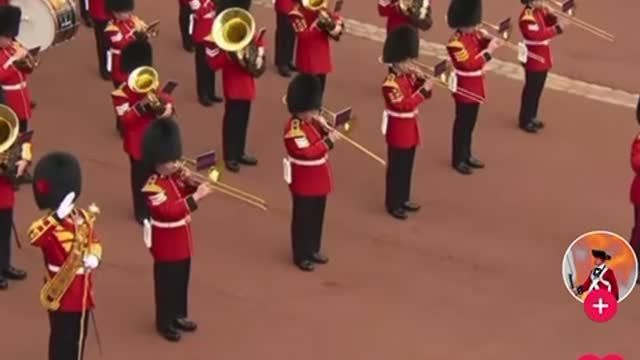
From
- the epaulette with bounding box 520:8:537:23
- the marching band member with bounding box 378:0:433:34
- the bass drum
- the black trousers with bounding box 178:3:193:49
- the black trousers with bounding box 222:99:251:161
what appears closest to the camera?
the black trousers with bounding box 222:99:251:161

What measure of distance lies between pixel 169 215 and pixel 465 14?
10.5 feet

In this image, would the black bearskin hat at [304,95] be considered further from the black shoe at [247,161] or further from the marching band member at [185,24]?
the marching band member at [185,24]

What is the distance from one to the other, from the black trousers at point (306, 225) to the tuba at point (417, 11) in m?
2.67

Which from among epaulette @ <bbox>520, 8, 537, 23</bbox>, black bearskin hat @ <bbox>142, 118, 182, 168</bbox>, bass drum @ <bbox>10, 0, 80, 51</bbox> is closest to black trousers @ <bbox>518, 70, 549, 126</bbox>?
epaulette @ <bbox>520, 8, 537, 23</bbox>

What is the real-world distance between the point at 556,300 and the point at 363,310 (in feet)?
3.88

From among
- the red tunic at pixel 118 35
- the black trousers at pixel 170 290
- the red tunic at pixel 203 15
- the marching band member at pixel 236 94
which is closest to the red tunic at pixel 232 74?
the marching band member at pixel 236 94

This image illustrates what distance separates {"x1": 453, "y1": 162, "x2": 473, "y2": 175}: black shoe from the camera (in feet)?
34.1

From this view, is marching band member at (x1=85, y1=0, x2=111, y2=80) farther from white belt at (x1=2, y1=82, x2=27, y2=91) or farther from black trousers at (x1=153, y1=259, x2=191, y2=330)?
black trousers at (x1=153, y1=259, x2=191, y2=330)

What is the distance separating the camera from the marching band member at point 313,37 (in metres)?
10.5

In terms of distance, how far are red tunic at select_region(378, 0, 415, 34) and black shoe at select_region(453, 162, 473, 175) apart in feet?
4.30

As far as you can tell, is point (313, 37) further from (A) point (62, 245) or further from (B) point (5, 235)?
(A) point (62, 245)

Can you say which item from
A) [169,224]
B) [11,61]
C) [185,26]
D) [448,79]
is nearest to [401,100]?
[448,79]

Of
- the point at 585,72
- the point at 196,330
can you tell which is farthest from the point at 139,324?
the point at 585,72

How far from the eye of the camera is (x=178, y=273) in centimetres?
788
